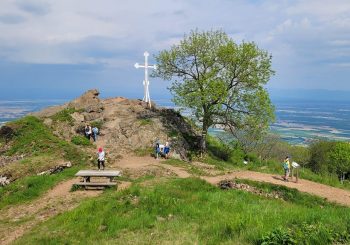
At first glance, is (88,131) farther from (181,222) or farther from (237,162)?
(181,222)

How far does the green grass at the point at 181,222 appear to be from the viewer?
1099cm

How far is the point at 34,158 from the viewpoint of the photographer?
28016mm

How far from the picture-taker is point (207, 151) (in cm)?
3681

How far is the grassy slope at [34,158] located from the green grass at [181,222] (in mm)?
6143

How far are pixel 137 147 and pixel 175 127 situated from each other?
556 cm

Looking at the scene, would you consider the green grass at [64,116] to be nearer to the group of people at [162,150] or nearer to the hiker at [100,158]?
the group of people at [162,150]

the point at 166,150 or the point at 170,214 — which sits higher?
the point at 170,214

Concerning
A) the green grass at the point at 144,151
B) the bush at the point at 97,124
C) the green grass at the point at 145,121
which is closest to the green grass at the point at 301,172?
the green grass at the point at 144,151

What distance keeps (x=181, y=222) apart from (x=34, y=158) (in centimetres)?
1807

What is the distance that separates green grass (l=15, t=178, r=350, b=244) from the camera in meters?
11.0

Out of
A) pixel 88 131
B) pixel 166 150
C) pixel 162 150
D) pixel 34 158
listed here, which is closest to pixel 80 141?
pixel 88 131

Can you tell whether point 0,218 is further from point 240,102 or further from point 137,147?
A: point 240,102

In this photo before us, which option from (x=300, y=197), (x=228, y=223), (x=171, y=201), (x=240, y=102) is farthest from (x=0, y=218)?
(x=240, y=102)

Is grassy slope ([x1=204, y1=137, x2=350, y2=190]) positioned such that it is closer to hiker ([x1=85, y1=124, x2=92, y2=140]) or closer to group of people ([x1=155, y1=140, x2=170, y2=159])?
group of people ([x1=155, y1=140, x2=170, y2=159])
